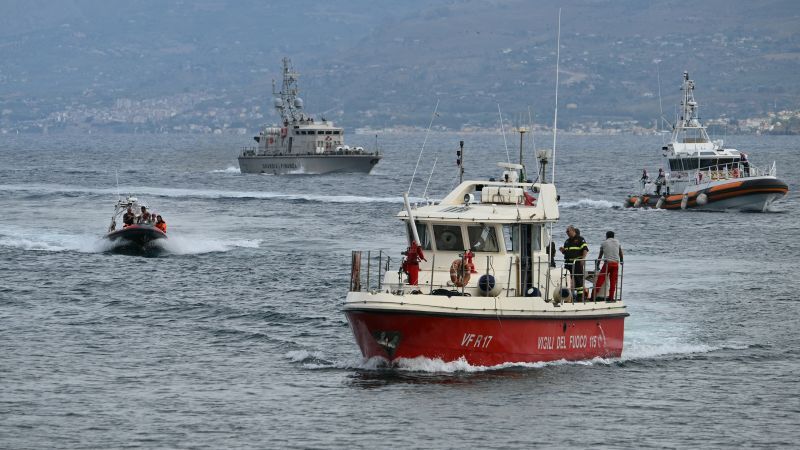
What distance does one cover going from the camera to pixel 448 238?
33.9 metres

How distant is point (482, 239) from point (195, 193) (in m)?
76.0

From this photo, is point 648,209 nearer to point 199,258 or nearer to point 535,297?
point 199,258

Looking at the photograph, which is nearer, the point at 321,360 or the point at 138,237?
the point at 321,360

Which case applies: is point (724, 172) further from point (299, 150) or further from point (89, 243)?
point (299, 150)

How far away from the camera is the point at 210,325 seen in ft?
136

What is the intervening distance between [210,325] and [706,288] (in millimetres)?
16804

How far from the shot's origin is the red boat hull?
105 ft

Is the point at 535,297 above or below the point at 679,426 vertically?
above

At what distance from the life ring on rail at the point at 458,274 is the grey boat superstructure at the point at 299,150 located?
104367 mm

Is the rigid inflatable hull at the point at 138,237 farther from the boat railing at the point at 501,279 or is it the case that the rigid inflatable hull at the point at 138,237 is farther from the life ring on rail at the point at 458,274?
the life ring on rail at the point at 458,274

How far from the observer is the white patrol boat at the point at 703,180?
83188 millimetres

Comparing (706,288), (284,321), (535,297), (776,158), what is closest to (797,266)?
(706,288)

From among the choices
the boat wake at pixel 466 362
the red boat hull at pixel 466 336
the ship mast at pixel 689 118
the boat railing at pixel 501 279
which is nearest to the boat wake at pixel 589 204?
the ship mast at pixel 689 118

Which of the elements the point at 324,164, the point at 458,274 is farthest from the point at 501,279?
the point at 324,164
